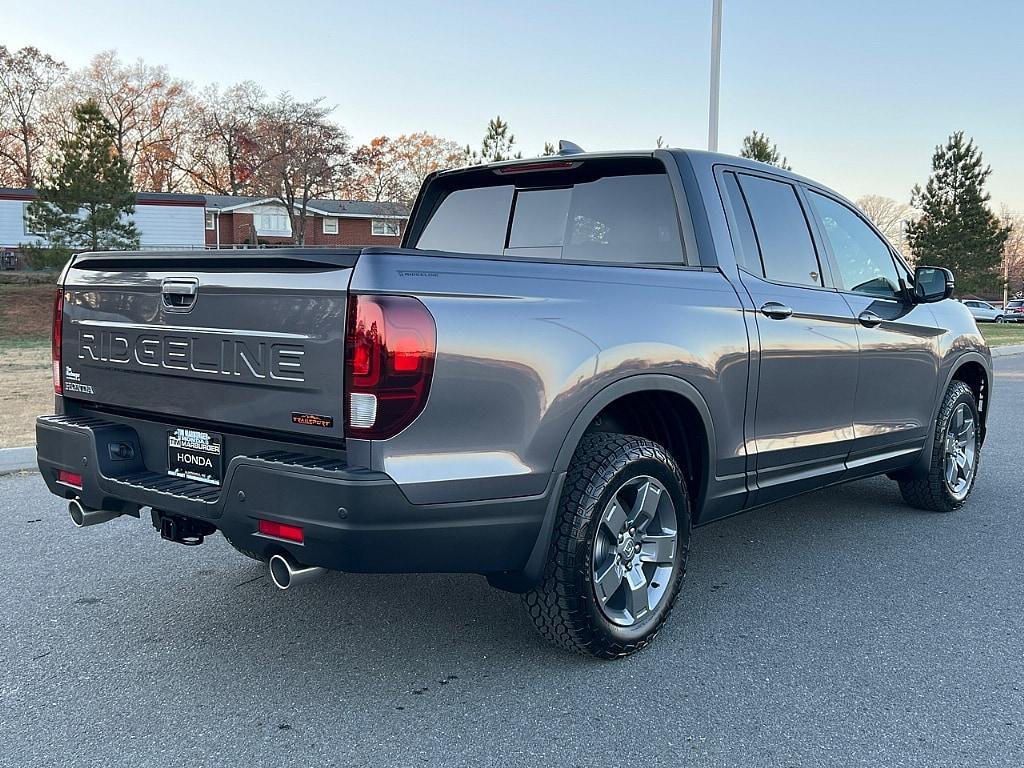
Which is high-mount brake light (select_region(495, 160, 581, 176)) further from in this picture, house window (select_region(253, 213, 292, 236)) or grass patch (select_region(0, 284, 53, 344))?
house window (select_region(253, 213, 292, 236))

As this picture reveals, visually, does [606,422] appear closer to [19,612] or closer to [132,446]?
[132,446]

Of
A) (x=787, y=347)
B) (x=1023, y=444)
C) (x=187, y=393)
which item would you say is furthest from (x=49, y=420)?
(x=1023, y=444)

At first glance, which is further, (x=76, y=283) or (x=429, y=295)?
(x=76, y=283)

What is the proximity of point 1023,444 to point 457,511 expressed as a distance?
7177mm

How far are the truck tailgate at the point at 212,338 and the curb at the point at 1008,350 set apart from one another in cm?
2219

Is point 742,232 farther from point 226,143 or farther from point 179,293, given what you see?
point 226,143

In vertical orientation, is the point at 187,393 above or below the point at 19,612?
above

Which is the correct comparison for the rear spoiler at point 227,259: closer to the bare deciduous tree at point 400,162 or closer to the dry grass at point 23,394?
the dry grass at point 23,394

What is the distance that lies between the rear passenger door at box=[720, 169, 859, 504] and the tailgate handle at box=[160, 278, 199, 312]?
2.25 meters

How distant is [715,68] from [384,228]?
150ft

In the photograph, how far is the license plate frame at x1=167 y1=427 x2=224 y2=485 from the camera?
10.6 feet

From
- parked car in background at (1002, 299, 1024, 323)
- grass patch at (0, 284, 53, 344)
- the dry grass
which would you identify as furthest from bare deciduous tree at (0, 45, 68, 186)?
parked car in background at (1002, 299, 1024, 323)

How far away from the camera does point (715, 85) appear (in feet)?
45.8

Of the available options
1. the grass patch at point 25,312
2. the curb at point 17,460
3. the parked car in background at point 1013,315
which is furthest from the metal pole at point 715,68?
the parked car in background at point 1013,315
